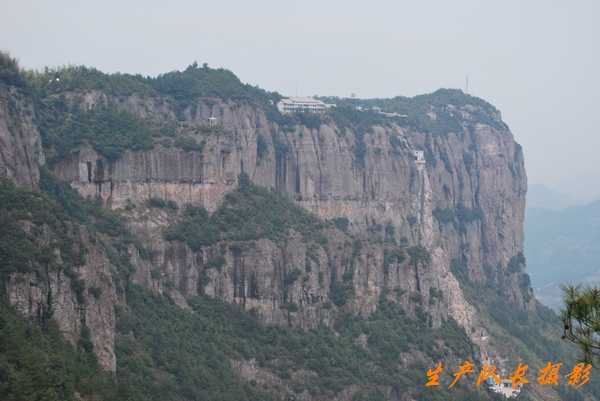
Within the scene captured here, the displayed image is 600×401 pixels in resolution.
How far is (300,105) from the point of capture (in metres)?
129

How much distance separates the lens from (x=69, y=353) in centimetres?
5672

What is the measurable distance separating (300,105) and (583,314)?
96907mm

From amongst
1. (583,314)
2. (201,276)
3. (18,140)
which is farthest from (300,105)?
(583,314)

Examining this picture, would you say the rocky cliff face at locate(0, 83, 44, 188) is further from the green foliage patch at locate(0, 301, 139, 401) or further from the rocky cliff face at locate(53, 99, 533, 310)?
the green foliage patch at locate(0, 301, 139, 401)

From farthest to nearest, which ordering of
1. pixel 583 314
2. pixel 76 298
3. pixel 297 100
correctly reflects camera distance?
1. pixel 297 100
2. pixel 76 298
3. pixel 583 314

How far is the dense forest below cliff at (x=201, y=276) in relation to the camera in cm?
5894

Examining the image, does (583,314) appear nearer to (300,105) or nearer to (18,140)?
(18,140)

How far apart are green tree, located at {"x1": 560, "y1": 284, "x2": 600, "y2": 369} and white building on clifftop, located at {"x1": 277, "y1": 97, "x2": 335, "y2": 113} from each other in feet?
300

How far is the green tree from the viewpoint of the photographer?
Answer: 33281 mm

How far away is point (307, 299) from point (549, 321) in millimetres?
57644

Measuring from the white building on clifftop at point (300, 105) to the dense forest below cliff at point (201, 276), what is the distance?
5.55 feet

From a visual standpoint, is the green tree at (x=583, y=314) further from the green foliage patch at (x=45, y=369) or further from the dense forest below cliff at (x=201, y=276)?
the dense forest below cliff at (x=201, y=276)

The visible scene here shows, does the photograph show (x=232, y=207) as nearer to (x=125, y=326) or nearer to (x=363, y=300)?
(x=363, y=300)

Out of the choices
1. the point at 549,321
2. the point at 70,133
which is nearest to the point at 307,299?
the point at 70,133
